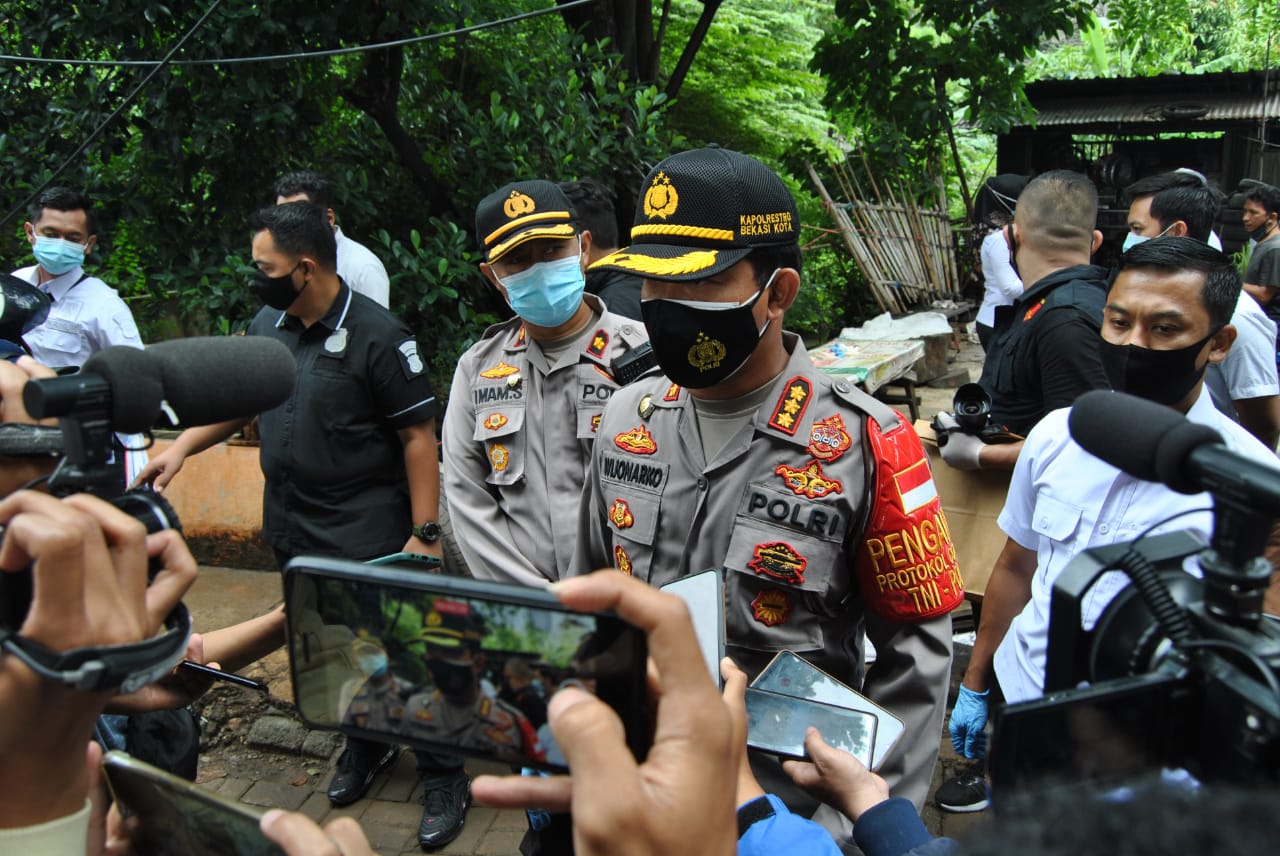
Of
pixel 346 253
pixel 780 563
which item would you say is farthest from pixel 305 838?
pixel 346 253

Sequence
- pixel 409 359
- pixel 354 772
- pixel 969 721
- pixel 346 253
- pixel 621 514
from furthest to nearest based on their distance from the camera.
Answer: pixel 346 253
pixel 354 772
pixel 409 359
pixel 969 721
pixel 621 514

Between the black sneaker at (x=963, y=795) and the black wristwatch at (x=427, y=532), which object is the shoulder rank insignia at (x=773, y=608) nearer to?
the black wristwatch at (x=427, y=532)

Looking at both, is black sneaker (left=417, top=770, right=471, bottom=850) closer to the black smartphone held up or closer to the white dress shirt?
the white dress shirt

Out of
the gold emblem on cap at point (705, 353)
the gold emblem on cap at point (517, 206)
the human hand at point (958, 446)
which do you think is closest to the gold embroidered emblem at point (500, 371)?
the gold emblem on cap at point (517, 206)

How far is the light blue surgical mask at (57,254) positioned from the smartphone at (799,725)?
4.53 m

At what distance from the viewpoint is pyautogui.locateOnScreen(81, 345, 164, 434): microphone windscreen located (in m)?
1.16

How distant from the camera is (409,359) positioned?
3.44 meters

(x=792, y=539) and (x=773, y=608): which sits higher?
(x=792, y=539)

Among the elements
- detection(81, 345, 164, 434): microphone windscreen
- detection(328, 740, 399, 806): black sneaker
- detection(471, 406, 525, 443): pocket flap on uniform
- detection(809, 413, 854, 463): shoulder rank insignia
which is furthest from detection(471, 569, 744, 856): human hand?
detection(328, 740, 399, 806): black sneaker

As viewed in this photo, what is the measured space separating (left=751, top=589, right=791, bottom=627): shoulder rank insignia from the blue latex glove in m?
0.99

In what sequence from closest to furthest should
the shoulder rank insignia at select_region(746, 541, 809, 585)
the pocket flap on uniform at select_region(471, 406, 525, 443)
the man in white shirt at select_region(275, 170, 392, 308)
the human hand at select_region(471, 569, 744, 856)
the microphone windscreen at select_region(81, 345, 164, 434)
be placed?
the human hand at select_region(471, 569, 744, 856)
the microphone windscreen at select_region(81, 345, 164, 434)
the shoulder rank insignia at select_region(746, 541, 809, 585)
the pocket flap on uniform at select_region(471, 406, 525, 443)
the man in white shirt at select_region(275, 170, 392, 308)

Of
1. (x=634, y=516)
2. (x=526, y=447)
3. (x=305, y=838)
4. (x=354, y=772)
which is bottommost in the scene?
(x=354, y=772)

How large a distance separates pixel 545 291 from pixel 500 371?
0.30 meters

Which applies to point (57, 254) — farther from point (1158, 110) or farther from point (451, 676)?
point (1158, 110)
